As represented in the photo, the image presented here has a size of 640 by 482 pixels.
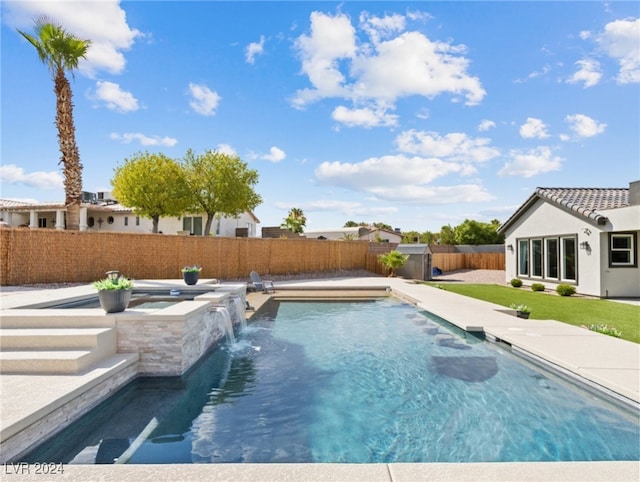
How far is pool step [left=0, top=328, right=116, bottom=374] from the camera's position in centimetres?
412

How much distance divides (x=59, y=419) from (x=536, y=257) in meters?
17.8

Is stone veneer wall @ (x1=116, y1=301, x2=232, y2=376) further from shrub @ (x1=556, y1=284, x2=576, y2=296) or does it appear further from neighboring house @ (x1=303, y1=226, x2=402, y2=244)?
neighboring house @ (x1=303, y1=226, x2=402, y2=244)

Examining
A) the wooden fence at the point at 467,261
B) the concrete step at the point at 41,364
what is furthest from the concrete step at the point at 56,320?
the wooden fence at the point at 467,261

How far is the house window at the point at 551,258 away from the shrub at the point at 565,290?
1603 mm

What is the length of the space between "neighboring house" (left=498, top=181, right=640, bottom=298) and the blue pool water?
368 inches

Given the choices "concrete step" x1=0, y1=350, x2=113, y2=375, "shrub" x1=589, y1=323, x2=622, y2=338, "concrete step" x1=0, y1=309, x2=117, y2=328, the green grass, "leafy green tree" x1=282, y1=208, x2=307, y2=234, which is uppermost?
"leafy green tree" x1=282, y1=208, x2=307, y2=234

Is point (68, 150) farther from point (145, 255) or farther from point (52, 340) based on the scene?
point (52, 340)

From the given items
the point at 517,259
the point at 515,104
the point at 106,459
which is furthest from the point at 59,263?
the point at 517,259

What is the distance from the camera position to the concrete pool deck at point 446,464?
233cm

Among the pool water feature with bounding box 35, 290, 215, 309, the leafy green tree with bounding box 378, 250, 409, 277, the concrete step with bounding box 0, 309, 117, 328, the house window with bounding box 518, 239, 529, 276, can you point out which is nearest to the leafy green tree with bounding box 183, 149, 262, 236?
the leafy green tree with bounding box 378, 250, 409, 277

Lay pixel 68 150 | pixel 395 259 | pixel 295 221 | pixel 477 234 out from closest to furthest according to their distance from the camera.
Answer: pixel 68 150 → pixel 395 259 → pixel 477 234 → pixel 295 221

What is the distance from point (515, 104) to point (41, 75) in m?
20.3

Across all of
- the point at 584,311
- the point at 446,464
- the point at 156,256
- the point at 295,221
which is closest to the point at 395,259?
the point at 584,311

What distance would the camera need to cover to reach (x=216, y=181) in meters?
23.8
